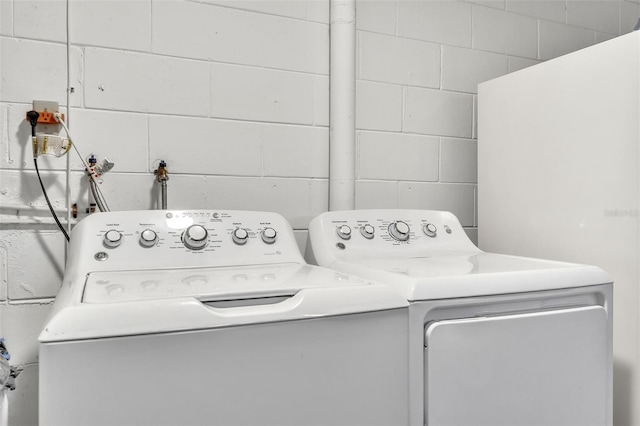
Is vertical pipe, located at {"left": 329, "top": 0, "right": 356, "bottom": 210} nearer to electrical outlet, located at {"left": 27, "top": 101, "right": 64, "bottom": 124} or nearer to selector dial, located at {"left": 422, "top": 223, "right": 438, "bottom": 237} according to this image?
selector dial, located at {"left": 422, "top": 223, "right": 438, "bottom": 237}

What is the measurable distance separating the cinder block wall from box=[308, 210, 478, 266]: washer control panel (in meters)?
0.25

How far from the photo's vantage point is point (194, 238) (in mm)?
1173

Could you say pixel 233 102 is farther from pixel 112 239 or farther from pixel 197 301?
pixel 197 301

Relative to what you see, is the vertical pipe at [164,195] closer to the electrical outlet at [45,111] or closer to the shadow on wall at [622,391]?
the electrical outlet at [45,111]

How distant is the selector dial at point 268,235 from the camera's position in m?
1.27

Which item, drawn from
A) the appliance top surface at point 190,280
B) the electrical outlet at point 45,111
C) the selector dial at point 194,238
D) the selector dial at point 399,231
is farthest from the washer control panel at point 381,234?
the electrical outlet at point 45,111

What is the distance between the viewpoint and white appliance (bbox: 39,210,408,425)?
71cm

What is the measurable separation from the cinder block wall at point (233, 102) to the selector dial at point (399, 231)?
296 mm

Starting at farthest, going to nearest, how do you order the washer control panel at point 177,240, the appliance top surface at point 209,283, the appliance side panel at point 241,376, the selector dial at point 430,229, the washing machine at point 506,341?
the selector dial at point 430,229 < the washer control panel at point 177,240 < the washing machine at point 506,341 < the appliance top surface at point 209,283 < the appliance side panel at point 241,376

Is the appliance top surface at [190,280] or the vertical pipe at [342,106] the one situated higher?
the vertical pipe at [342,106]

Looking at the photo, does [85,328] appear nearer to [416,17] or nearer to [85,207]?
[85,207]

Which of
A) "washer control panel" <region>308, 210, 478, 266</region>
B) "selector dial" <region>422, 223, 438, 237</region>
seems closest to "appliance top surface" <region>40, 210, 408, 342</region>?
"washer control panel" <region>308, 210, 478, 266</region>

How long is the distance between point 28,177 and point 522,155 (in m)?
1.47

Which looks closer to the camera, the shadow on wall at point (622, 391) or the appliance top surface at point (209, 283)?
the appliance top surface at point (209, 283)
